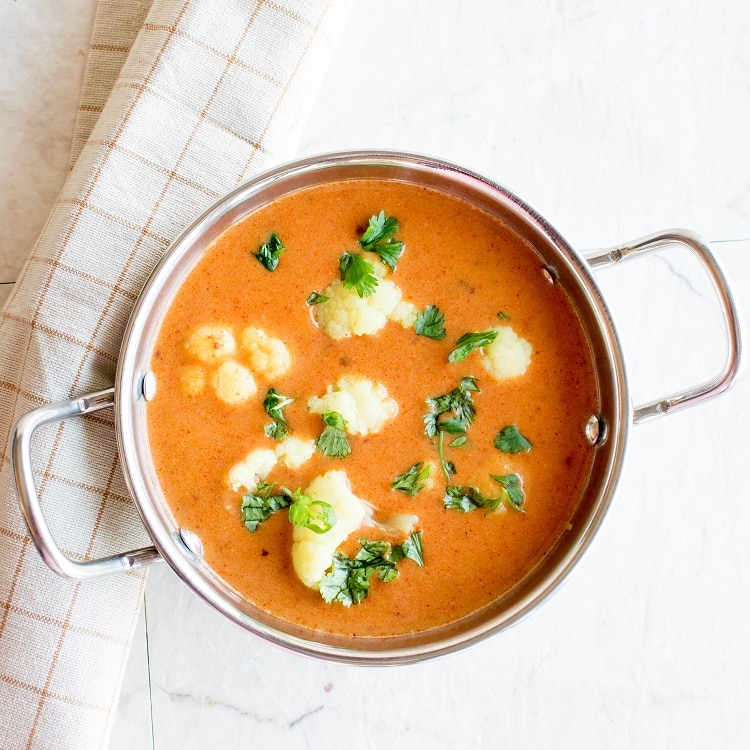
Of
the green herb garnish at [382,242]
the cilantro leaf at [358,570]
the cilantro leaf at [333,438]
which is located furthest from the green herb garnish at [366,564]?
the green herb garnish at [382,242]

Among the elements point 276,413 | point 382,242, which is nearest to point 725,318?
point 382,242

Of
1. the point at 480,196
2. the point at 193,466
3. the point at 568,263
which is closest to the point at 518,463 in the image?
the point at 568,263

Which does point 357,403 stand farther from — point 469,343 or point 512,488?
point 512,488

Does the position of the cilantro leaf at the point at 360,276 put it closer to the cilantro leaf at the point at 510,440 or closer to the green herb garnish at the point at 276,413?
the green herb garnish at the point at 276,413

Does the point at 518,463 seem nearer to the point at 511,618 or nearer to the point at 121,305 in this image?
the point at 511,618

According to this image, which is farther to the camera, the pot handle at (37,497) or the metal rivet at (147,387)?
the metal rivet at (147,387)
